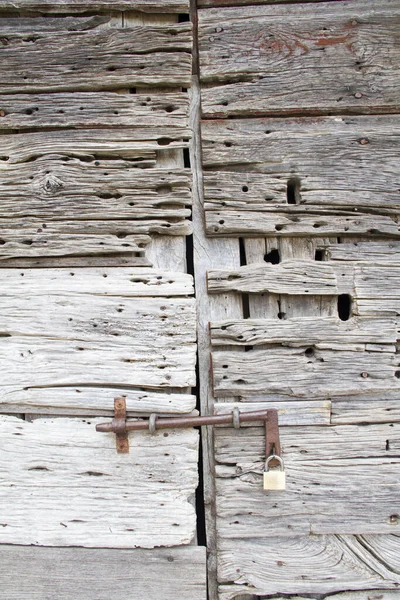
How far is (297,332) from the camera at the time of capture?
1.82 m

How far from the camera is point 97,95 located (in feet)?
6.31

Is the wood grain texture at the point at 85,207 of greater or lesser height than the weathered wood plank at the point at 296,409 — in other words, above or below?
above

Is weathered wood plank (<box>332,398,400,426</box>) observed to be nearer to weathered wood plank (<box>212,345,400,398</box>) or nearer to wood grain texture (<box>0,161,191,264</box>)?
weathered wood plank (<box>212,345,400,398</box>)

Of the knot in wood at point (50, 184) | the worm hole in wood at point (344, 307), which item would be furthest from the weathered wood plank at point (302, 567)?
the knot in wood at point (50, 184)

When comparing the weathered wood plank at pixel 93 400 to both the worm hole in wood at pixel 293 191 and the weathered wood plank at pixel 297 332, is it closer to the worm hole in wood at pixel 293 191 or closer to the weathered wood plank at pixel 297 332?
the weathered wood plank at pixel 297 332

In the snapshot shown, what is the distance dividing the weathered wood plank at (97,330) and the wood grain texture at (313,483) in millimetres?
381

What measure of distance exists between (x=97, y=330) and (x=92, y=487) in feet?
1.98

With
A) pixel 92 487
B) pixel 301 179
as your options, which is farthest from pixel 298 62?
pixel 92 487

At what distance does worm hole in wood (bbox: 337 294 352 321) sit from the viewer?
198 cm

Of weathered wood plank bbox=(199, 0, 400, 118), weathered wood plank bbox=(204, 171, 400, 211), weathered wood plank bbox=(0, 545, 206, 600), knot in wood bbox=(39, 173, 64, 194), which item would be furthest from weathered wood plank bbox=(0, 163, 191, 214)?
weathered wood plank bbox=(0, 545, 206, 600)

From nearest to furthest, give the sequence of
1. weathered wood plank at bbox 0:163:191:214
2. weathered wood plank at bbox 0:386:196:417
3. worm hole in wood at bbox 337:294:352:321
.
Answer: weathered wood plank at bbox 0:386:196:417, weathered wood plank at bbox 0:163:191:214, worm hole in wood at bbox 337:294:352:321

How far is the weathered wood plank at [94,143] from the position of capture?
1.90 m

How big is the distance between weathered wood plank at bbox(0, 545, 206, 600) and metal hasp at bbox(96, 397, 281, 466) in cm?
42

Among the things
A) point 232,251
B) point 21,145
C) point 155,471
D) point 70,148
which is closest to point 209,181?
point 232,251
